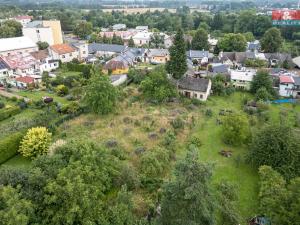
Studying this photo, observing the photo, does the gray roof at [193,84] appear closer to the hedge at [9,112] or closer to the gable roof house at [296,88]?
the gable roof house at [296,88]

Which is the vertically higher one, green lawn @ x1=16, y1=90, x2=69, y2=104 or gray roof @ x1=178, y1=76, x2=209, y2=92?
gray roof @ x1=178, y1=76, x2=209, y2=92

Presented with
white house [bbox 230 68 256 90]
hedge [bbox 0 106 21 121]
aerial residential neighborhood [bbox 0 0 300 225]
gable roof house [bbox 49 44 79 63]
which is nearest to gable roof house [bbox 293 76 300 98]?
aerial residential neighborhood [bbox 0 0 300 225]

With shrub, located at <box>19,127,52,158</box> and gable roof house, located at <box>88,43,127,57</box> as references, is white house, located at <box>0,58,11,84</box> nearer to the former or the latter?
gable roof house, located at <box>88,43,127,57</box>

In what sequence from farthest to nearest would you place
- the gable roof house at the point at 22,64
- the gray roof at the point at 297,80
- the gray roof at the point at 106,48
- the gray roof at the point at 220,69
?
1. the gray roof at the point at 106,48
2. the gray roof at the point at 220,69
3. the gable roof house at the point at 22,64
4. the gray roof at the point at 297,80

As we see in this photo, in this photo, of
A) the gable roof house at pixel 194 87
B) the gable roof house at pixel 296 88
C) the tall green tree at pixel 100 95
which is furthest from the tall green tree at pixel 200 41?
the tall green tree at pixel 100 95

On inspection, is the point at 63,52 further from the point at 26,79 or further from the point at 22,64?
the point at 26,79
